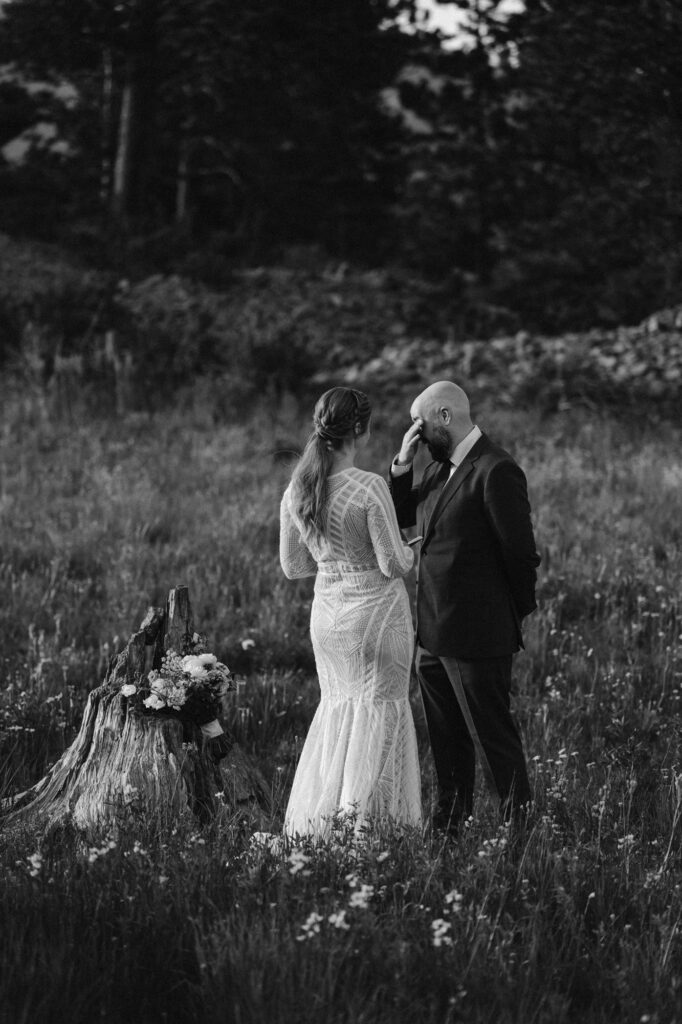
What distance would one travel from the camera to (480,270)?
2381 centimetres

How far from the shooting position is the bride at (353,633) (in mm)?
4562

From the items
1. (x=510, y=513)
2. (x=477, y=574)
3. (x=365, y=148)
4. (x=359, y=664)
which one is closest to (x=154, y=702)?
(x=359, y=664)

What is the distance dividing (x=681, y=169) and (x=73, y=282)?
39.4 ft

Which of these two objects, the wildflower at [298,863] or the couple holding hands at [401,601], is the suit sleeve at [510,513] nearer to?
the couple holding hands at [401,601]

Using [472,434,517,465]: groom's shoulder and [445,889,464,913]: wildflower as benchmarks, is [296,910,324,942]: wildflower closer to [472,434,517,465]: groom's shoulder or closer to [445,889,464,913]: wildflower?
[445,889,464,913]: wildflower

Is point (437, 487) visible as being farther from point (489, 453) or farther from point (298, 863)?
point (298, 863)

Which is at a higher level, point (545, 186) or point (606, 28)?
point (606, 28)

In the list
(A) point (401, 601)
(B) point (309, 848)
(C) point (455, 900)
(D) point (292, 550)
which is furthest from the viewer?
(D) point (292, 550)

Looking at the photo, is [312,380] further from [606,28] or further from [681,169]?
[606,28]

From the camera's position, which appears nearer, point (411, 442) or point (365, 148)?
point (411, 442)

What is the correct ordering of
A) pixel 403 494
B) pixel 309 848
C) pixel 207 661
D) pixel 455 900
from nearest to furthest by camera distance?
pixel 455 900, pixel 309 848, pixel 207 661, pixel 403 494

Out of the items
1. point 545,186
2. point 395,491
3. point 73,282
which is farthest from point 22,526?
point 545,186

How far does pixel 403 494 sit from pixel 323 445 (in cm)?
65

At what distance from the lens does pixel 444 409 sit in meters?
4.63
